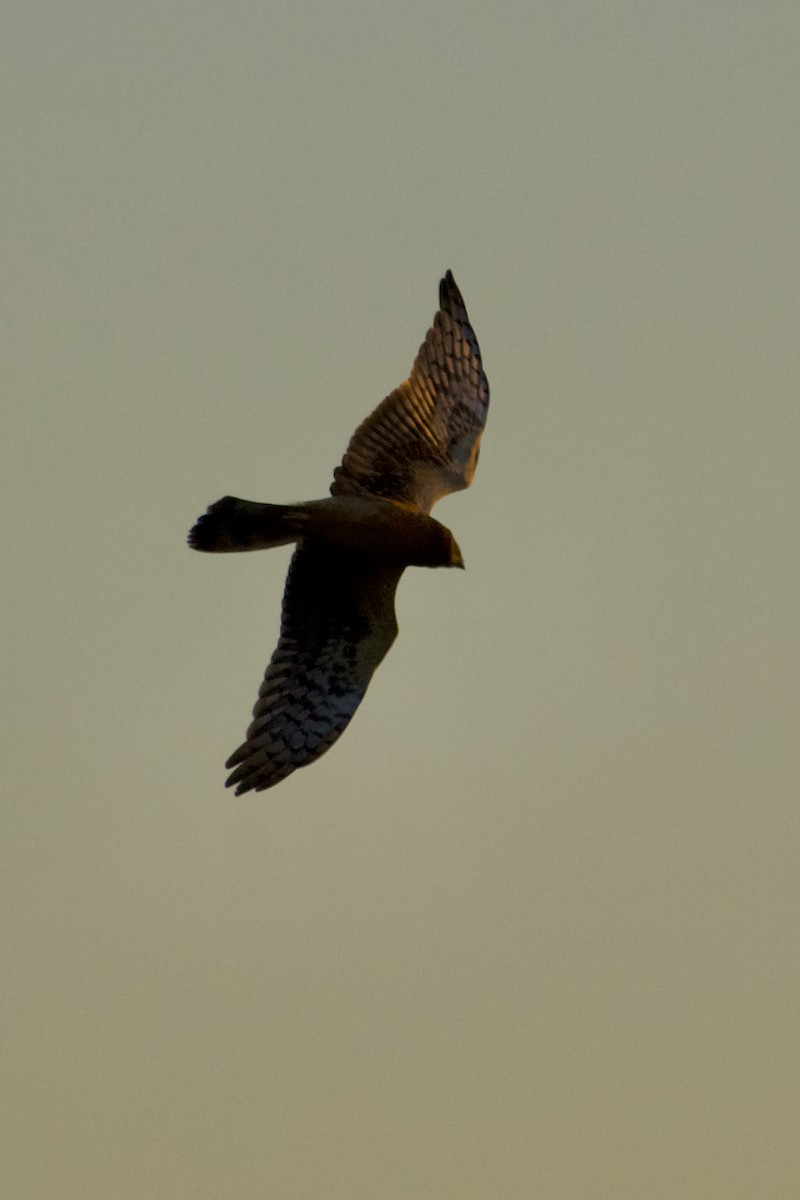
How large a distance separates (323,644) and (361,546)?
2.70 feet

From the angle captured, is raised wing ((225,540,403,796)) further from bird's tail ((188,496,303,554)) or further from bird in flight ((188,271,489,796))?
bird's tail ((188,496,303,554))

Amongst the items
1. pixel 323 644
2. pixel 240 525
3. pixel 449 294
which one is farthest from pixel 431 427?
pixel 240 525

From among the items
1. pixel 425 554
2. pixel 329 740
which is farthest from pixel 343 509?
pixel 329 740

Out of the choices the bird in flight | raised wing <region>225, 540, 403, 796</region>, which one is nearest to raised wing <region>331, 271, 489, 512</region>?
the bird in flight

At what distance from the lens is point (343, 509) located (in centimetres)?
1166

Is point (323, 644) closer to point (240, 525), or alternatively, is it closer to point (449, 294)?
point (240, 525)

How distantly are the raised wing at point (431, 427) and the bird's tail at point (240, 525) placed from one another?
1.83 feet

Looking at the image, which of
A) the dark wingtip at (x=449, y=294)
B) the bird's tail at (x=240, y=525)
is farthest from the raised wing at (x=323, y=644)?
the dark wingtip at (x=449, y=294)

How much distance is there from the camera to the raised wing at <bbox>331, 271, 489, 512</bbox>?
1214 cm

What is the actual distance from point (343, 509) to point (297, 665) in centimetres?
124

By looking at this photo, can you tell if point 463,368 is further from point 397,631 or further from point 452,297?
point 397,631

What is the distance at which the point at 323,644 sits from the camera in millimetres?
12320

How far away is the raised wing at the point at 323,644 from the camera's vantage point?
1207 cm

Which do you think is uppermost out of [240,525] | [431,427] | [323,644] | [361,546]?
[431,427]
